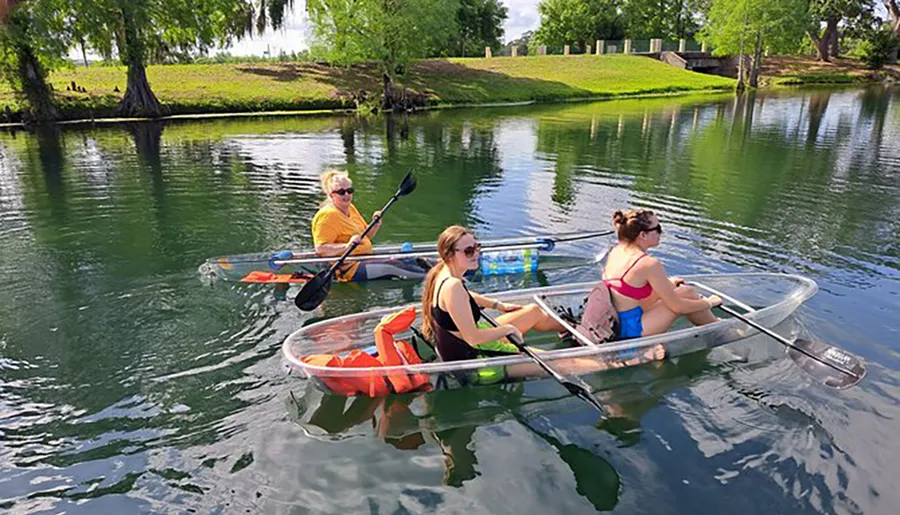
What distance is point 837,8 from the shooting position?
2685 inches

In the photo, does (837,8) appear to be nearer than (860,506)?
No

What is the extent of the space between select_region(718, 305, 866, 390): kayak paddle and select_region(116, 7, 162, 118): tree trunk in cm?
3736

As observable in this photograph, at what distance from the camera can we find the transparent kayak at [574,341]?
6.17 metres

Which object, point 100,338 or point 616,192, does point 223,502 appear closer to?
point 100,338

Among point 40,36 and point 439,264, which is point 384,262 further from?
point 40,36

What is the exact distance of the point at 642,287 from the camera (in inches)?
262

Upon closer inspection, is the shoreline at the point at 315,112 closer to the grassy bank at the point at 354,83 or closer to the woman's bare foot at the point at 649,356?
the grassy bank at the point at 354,83

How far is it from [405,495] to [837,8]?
8174cm

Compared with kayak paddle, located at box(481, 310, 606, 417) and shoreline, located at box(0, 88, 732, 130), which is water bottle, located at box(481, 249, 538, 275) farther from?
shoreline, located at box(0, 88, 732, 130)

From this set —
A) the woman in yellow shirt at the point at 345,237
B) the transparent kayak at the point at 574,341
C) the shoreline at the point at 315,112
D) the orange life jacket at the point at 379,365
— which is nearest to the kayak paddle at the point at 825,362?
the transparent kayak at the point at 574,341

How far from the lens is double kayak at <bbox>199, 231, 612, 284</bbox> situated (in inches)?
377

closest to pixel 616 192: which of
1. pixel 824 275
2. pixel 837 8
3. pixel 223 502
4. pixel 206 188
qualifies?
pixel 824 275

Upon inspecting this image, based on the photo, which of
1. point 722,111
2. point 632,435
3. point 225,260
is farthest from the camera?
point 722,111

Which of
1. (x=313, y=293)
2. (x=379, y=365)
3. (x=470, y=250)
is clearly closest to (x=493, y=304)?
(x=470, y=250)
